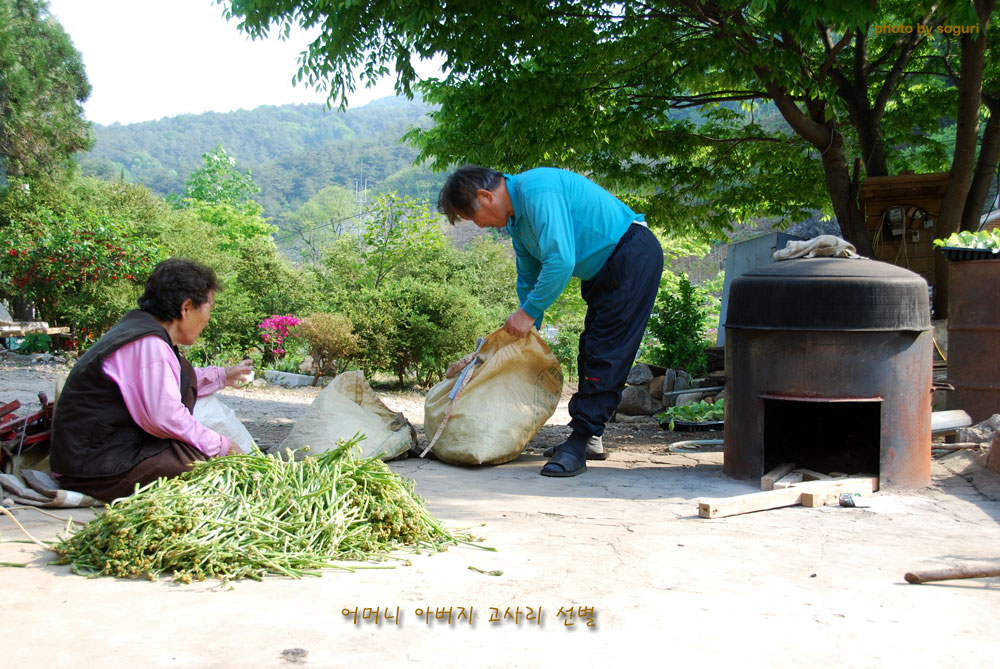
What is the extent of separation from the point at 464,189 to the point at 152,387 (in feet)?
6.05

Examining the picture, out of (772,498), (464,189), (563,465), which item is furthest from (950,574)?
(464,189)

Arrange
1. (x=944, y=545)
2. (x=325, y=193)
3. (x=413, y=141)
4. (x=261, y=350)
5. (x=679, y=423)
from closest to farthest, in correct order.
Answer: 1. (x=944, y=545)
2. (x=679, y=423)
3. (x=413, y=141)
4. (x=261, y=350)
5. (x=325, y=193)

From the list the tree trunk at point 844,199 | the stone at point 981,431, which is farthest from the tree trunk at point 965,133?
the stone at point 981,431

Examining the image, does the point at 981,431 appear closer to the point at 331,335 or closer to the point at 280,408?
the point at 280,408

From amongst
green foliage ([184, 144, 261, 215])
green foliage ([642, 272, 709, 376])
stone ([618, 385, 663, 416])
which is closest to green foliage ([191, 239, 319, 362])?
green foliage ([642, 272, 709, 376])

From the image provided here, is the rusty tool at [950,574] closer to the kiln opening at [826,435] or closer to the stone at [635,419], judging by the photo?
the kiln opening at [826,435]

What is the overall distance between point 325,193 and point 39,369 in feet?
258

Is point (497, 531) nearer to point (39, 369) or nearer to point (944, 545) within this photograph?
point (944, 545)

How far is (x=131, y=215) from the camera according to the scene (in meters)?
17.0

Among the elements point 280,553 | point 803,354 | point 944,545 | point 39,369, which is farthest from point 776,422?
point 39,369

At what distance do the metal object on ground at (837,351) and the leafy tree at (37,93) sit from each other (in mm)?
19438

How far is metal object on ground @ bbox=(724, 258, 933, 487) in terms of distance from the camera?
3695 mm

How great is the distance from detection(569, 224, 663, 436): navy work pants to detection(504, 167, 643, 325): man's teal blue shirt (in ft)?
0.29

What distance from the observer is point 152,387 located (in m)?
3.00
